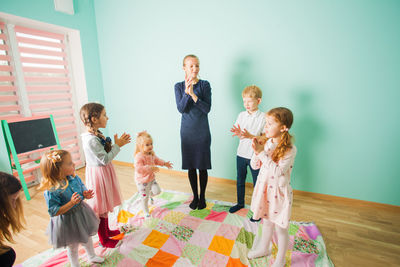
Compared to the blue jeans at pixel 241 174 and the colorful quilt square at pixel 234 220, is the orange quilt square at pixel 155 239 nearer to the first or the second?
the colorful quilt square at pixel 234 220

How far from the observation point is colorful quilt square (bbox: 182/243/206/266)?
5.00ft

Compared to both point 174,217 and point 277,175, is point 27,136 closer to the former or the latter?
point 174,217

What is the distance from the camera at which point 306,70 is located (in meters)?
2.13

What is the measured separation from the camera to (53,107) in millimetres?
2992

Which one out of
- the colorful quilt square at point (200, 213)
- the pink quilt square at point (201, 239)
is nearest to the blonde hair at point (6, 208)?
the pink quilt square at point (201, 239)

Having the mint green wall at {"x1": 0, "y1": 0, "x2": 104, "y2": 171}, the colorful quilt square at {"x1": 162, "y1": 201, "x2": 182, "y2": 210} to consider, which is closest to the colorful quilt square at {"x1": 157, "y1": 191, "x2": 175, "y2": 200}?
the colorful quilt square at {"x1": 162, "y1": 201, "x2": 182, "y2": 210}

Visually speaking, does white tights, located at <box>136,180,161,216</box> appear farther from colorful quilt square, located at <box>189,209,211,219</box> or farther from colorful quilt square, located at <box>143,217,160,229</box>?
colorful quilt square, located at <box>189,209,211,219</box>

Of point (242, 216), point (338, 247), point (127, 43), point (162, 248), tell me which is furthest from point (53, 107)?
point (338, 247)

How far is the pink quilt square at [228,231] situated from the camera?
1.74m

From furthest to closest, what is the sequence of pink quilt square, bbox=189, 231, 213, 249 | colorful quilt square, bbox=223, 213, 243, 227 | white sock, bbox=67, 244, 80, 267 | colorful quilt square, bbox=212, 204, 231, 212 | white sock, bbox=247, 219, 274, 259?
colorful quilt square, bbox=212, 204, 231, 212 < colorful quilt square, bbox=223, 213, 243, 227 < pink quilt square, bbox=189, 231, 213, 249 < white sock, bbox=247, 219, 274, 259 < white sock, bbox=67, 244, 80, 267

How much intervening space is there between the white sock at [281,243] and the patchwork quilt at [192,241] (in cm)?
10

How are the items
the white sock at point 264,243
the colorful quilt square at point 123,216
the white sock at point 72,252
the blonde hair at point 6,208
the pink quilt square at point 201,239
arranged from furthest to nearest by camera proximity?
the colorful quilt square at point 123,216, the pink quilt square at point 201,239, the white sock at point 264,243, the white sock at point 72,252, the blonde hair at point 6,208

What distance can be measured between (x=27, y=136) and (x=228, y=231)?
260 cm

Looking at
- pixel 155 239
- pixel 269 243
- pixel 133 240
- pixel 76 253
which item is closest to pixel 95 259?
pixel 76 253
